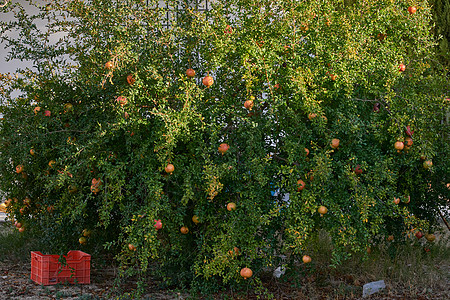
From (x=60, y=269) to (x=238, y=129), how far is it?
6.72ft

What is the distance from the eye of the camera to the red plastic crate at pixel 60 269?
4.21 m

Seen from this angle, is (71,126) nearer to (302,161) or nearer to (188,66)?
(188,66)

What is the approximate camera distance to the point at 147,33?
3824 millimetres

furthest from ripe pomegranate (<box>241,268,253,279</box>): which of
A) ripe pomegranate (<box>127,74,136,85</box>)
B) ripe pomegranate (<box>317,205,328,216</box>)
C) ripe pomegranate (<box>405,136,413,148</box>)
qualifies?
ripe pomegranate (<box>127,74,136,85</box>)

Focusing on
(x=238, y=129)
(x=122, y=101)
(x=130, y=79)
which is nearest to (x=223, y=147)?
(x=238, y=129)

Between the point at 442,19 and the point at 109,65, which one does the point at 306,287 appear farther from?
the point at 442,19

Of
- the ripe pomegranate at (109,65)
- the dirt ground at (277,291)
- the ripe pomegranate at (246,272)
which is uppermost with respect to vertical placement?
the ripe pomegranate at (109,65)

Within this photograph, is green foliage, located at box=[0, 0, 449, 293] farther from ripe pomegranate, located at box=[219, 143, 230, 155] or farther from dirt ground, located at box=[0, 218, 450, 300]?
dirt ground, located at box=[0, 218, 450, 300]

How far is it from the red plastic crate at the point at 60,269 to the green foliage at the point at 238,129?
0.34m

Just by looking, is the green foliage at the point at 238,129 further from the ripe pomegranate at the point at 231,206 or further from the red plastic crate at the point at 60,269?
the red plastic crate at the point at 60,269

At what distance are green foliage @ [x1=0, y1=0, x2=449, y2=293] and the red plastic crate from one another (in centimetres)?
34

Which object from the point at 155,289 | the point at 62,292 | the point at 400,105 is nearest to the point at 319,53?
the point at 400,105

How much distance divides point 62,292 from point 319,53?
2.75 meters

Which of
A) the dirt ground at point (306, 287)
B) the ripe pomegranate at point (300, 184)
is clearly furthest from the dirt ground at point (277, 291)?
the ripe pomegranate at point (300, 184)
